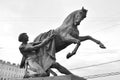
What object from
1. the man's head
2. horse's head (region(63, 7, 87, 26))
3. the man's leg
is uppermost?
horse's head (region(63, 7, 87, 26))

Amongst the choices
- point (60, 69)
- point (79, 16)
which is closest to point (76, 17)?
point (79, 16)

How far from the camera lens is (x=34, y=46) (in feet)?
26.9

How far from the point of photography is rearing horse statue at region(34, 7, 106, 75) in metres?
8.05

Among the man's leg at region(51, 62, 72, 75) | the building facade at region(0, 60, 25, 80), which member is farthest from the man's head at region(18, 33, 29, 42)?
the building facade at region(0, 60, 25, 80)

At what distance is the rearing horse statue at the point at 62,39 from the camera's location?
8.05m

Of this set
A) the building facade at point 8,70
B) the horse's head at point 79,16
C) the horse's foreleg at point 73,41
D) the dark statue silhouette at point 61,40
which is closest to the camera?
the horse's foreleg at point 73,41

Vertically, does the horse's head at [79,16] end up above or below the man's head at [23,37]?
above

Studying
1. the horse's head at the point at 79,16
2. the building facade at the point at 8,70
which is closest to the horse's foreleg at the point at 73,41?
the horse's head at the point at 79,16

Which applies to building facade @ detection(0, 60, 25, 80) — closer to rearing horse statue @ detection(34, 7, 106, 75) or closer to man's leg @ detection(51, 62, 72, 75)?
rearing horse statue @ detection(34, 7, 106, 75)

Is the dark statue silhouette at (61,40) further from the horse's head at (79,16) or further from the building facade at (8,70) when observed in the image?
the building facade at (8,70)

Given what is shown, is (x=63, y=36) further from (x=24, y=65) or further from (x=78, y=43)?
(x=24, y=65)

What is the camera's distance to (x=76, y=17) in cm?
851

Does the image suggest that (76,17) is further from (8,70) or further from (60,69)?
(8,70)

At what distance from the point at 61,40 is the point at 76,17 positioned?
1.04m
